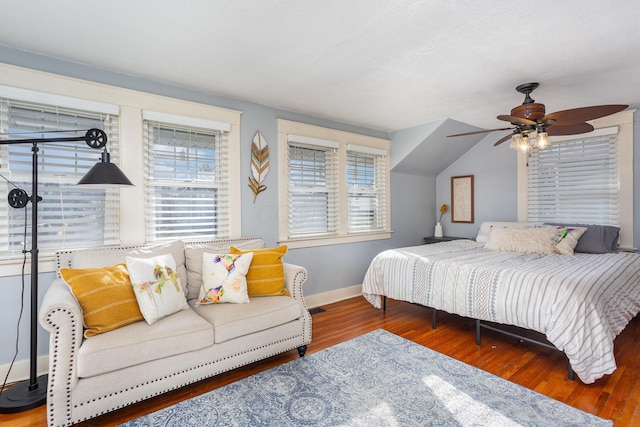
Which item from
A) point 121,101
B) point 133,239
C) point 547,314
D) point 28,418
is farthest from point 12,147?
point 547,314

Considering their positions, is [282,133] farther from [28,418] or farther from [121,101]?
[28,418]

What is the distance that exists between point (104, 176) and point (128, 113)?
88cm

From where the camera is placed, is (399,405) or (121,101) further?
(121,101)

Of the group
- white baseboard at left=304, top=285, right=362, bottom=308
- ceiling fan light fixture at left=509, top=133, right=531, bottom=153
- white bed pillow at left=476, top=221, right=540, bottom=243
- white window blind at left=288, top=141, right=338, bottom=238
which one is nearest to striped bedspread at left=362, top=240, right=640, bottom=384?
white baseboard at left=304, top=285, right=362, bottom=308

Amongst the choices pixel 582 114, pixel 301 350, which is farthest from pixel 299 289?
pixel 582 114

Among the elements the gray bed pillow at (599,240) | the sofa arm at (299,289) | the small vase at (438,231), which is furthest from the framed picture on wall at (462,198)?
the sofa arm at (299,289)

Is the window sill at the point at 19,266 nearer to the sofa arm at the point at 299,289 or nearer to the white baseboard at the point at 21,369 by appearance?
the white baseboard at the point at 21,369

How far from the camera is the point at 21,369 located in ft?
7.67

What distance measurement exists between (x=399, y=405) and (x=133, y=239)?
8.02ft

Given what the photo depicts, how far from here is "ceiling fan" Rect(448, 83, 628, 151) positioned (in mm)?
2504

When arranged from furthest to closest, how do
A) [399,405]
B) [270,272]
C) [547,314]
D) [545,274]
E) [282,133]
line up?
1. [282,133]
2. [270,272]
3. [545,274]
4. [547,314]
5. [399,405]

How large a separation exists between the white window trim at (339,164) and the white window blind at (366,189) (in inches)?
3.0

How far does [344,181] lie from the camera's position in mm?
4312

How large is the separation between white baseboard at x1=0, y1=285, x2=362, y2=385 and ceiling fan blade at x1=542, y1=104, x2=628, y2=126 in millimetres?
2889
